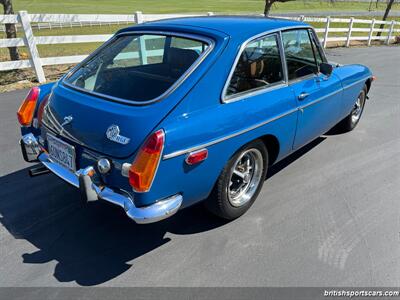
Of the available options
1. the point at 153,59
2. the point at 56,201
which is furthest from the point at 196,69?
the point at 56,201

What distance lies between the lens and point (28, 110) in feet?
10.8

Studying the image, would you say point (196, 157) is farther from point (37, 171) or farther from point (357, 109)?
point (357, 109)

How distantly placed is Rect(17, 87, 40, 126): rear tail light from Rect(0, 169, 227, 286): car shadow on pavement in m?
0.78

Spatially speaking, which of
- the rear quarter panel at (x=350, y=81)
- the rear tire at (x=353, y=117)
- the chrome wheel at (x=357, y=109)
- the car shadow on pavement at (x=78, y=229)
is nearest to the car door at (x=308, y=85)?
the rear quarter panel at (x=350, y=81)

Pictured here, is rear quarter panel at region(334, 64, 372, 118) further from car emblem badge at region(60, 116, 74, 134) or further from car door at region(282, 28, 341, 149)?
car emblem badge at region(60, 116, 74, 134)

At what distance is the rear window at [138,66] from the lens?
9.09ft

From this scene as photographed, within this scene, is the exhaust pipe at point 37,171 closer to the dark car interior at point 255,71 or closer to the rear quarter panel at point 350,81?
the dark car interior at point 255,71

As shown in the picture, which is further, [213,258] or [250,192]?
[250,192]

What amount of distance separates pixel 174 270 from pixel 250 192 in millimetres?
1132

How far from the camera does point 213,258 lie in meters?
2.73

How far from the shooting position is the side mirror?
150 inches

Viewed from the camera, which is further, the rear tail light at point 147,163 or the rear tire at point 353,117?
the rear tire at point 353,117

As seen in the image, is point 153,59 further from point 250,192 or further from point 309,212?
point 309,212

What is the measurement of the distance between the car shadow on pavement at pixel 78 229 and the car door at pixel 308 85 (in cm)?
146
